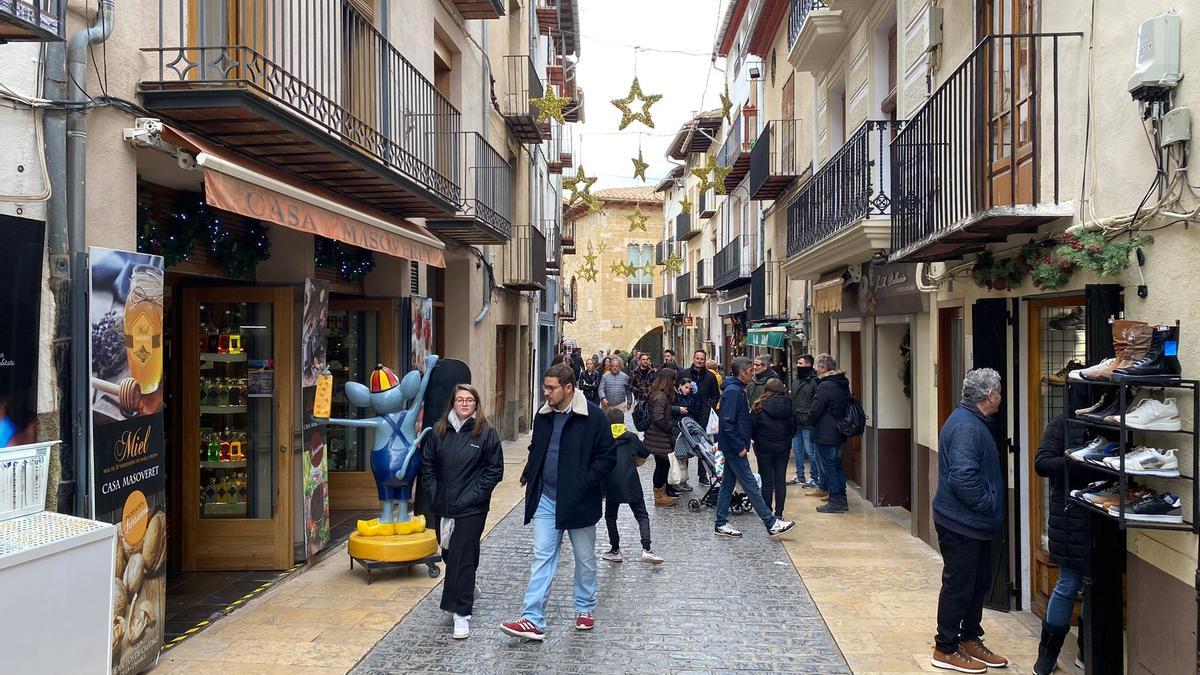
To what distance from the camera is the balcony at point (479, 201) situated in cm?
1201

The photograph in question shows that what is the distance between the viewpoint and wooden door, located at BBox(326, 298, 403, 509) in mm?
10586

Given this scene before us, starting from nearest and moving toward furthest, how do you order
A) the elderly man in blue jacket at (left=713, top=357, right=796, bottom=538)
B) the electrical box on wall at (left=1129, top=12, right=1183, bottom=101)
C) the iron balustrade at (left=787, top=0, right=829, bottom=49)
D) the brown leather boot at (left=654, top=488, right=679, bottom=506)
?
1. the electrical box on wall at (left=1129, top=12, right=1183, bottom=101)
2. the elderly man in blue jacket at (left=713, top=357, right=796, bottom=538)
3. the brown leather boot at (left=654, top=488, right=679, bottom=506)
4. the iron balustrade at (left=787, top=0, right=829, bottom=49)

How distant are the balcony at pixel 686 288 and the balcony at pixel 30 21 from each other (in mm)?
31447

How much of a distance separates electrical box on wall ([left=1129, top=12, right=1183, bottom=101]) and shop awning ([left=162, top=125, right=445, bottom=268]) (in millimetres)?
4972

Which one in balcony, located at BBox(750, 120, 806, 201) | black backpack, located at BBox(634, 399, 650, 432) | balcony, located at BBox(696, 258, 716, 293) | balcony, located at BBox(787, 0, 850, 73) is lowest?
black backpack, located at BBox(634, 399, 650, 432)

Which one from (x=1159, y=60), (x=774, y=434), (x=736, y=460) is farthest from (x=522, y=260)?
(x=1159, y=60)

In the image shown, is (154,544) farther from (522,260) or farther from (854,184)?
(522,260)

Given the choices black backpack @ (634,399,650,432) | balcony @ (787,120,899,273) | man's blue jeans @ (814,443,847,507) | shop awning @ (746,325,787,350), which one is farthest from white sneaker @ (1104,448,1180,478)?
shop awning @ (746,325,787,350)

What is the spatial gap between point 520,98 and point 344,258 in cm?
937

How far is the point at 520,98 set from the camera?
59.9ft

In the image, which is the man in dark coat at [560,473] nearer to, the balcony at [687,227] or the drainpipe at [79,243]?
the drainpipe at [79,243]

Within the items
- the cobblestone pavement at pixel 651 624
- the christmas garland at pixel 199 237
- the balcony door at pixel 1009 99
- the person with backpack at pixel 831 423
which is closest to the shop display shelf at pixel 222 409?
the christmas garland at pixel 199 237

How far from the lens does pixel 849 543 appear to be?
9227 millimetres

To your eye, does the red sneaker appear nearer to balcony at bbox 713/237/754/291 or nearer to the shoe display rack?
the shoe display rack
